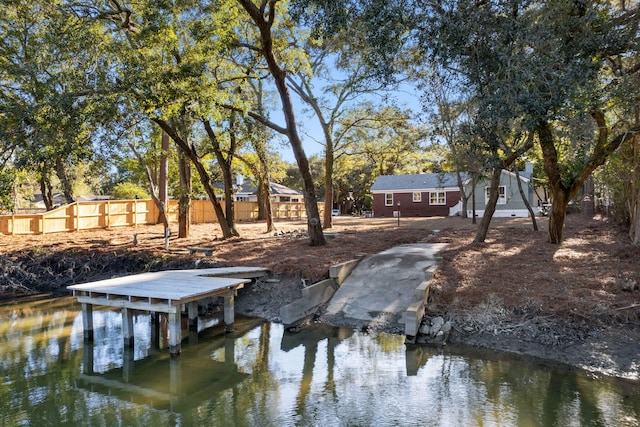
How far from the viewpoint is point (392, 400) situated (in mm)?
6438

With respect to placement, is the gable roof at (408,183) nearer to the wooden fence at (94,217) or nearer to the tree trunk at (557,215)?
the wooden fence at (94,217)

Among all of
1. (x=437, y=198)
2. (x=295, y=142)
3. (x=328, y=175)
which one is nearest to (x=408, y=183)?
(x=437, y=198)

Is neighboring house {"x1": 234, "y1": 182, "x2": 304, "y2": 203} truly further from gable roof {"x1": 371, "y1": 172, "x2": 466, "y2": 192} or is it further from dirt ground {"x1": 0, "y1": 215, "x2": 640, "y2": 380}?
dirt ground {"x1": 0, "y1": 215, "x2": 640, "y2": 380}

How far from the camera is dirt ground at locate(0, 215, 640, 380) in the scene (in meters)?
8.13

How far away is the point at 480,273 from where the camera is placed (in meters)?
10.9

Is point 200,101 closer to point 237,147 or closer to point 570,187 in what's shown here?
point 237,147

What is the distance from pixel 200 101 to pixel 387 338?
8534 millimetres

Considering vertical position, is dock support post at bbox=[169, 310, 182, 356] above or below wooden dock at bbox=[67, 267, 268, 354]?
below

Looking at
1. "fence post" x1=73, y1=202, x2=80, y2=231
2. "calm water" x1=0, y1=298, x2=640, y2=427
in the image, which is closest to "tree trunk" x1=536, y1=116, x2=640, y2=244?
"calm water" x1=0, y1=298, x2=640, y2=427

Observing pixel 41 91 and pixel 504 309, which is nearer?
pixel 504 309

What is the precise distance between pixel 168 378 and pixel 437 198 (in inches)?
1264

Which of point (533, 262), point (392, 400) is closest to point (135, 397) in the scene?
point (392, 400)

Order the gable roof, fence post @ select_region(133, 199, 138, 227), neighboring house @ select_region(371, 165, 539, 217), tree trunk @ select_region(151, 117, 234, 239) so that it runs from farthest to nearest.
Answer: the gable roof, neighboring house @ select_region(371, 165, 539, 217), fence post @ select_region(133, 199, 138, 227), tree trunk @ select_region(151, 117, 234, 239)

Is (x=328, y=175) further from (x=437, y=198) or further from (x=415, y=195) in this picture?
(x=437, y=198)
